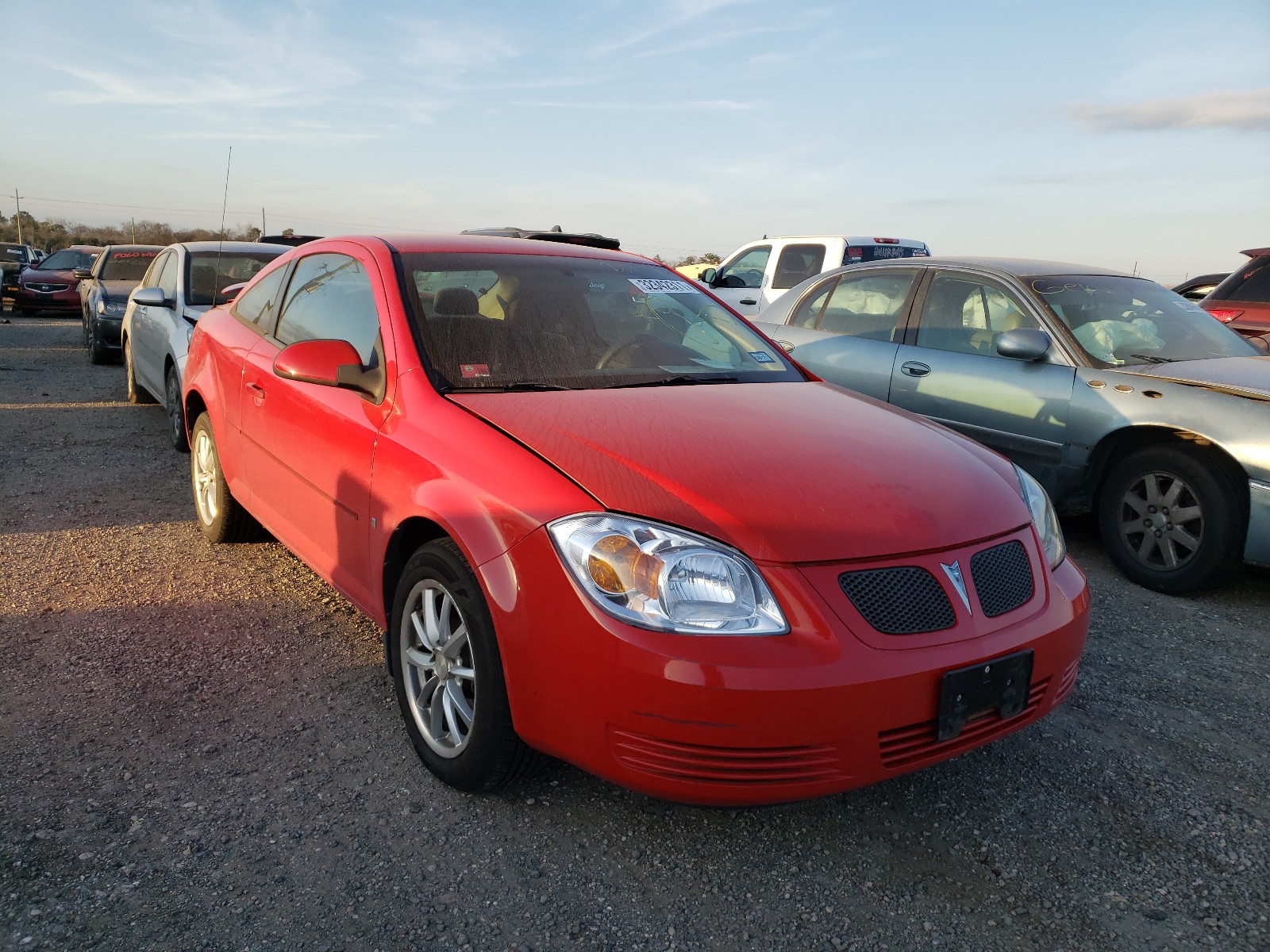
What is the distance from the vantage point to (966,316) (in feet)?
18.8

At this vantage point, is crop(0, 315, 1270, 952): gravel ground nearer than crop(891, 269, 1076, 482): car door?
Yes

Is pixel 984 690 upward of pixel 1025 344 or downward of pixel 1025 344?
downward

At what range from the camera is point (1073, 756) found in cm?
300

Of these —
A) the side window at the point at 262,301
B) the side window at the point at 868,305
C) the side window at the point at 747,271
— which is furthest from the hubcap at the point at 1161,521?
the side window at the point at 747,271

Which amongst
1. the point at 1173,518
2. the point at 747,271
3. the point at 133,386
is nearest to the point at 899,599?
the point at 1173,518

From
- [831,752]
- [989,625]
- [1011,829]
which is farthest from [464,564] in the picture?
Answer: [1011,829]

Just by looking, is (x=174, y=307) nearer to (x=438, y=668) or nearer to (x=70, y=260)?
(x=438, y=668)

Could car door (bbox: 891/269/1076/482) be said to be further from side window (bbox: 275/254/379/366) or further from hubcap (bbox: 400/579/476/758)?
hubcap (bbox: 400/579/476/758)

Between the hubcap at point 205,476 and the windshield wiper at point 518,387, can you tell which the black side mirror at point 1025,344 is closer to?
the windshield wiper at point 518,387

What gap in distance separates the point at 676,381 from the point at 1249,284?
260 inches

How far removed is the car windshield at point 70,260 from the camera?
69.2 feet

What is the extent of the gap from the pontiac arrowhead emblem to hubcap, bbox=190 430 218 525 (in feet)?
11.7

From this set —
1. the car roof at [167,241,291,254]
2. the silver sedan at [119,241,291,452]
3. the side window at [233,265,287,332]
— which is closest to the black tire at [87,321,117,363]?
the silver sedan at [119,241,291,452]

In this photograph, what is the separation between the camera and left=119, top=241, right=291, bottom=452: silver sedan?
6.76 meters
